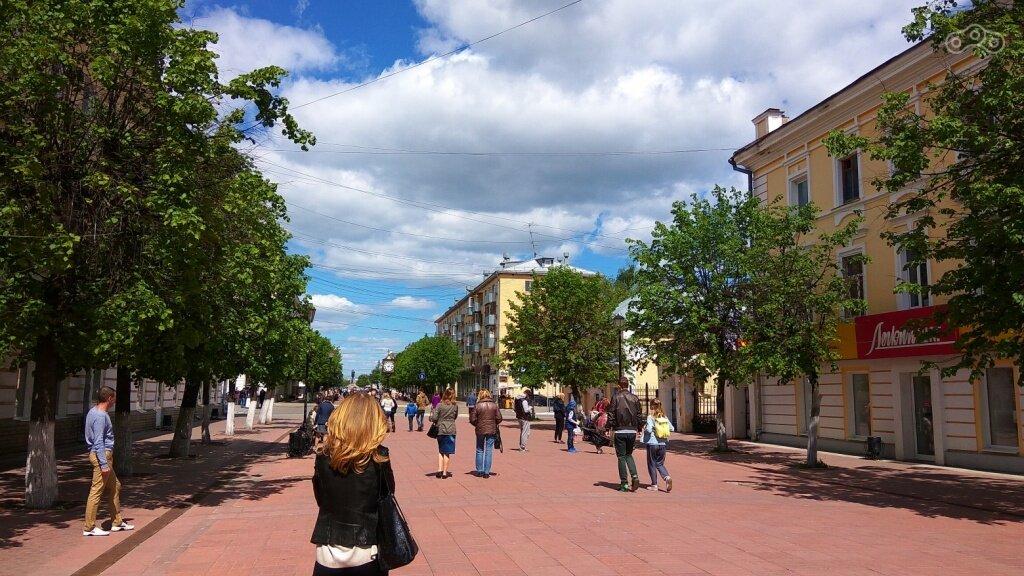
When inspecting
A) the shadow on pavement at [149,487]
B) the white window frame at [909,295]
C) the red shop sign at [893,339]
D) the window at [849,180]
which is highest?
the window at [849,180]

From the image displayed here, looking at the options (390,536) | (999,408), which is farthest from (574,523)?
(999,408)

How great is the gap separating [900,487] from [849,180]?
35.5 ft

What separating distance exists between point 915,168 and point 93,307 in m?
12.5

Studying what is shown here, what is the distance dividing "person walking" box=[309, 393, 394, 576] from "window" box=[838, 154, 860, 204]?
20787 millimetres

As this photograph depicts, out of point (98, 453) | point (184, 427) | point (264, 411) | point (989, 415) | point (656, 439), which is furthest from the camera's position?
point (264, 411)

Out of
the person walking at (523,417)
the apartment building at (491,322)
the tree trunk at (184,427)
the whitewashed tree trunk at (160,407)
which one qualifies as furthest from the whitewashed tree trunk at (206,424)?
the apartment building at (491,322)

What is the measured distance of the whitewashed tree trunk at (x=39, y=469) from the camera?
1058cm

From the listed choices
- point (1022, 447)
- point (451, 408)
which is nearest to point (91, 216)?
point (451, 408)

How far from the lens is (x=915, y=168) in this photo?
11961mm

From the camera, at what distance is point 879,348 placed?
778 inches

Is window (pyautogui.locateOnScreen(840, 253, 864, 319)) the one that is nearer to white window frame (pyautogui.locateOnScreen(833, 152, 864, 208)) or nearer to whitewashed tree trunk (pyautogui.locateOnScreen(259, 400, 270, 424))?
white window frame (pyautogui.locateOnScreen(833, 152, 864, 208))

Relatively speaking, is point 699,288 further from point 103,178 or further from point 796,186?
point 103,178

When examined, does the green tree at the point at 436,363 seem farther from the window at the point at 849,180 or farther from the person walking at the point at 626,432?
the person walking at the point at 626,432

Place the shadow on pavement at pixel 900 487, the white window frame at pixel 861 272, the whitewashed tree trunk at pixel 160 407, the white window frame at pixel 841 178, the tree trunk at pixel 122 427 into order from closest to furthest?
the shadow on pavement at pixel 900 487
the tree trunk at pixel 122 427
the white window frame at pixel 861 272
the white window frame at pixel 841 178
the whitewashed tree trunk at pixel 160 407
